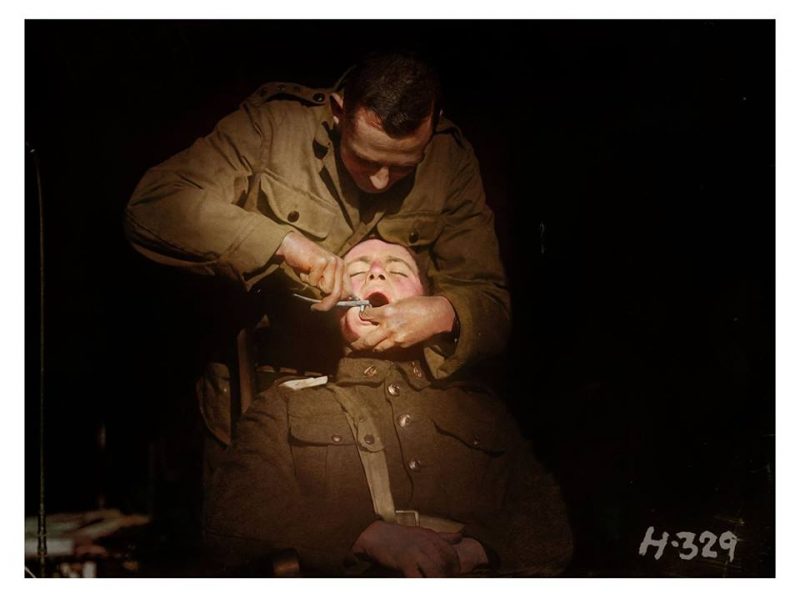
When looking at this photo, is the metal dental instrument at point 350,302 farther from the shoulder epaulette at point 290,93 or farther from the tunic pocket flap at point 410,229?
the shoulder epaulette at point 290,93

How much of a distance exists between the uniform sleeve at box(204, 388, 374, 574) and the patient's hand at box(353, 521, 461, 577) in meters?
0.06

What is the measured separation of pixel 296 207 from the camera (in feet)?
21.1

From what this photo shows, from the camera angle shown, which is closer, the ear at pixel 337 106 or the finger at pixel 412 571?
the finger at pixel 412 571

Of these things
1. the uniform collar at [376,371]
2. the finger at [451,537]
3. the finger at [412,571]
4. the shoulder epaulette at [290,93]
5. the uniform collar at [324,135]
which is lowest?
the finger at [412,571]

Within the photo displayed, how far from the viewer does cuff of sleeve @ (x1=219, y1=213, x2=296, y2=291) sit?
632 centimetres

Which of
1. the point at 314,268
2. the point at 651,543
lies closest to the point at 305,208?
the point at 314,268

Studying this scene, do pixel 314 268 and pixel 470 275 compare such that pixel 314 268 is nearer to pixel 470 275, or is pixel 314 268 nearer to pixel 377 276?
pixel 377 276

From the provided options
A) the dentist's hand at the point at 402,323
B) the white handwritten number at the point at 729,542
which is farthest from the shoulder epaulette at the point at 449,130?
the white handwritten number at the point at 729,542

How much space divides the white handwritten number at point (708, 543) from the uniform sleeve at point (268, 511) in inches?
69.2

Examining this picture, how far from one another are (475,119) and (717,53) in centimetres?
133

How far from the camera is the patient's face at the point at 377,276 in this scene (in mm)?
6402

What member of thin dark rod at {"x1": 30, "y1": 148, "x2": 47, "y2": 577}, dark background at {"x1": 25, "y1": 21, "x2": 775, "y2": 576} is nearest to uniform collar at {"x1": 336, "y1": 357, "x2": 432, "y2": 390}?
dark background at {"x1": 25, "y1": 21, "x2": 775, "y2": 576}

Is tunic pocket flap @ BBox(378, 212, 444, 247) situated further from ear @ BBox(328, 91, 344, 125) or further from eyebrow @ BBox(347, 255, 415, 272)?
ear @ BBox(328, 91, 344, 125)

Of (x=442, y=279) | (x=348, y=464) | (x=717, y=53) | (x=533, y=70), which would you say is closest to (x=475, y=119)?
(x=533, y=70)
